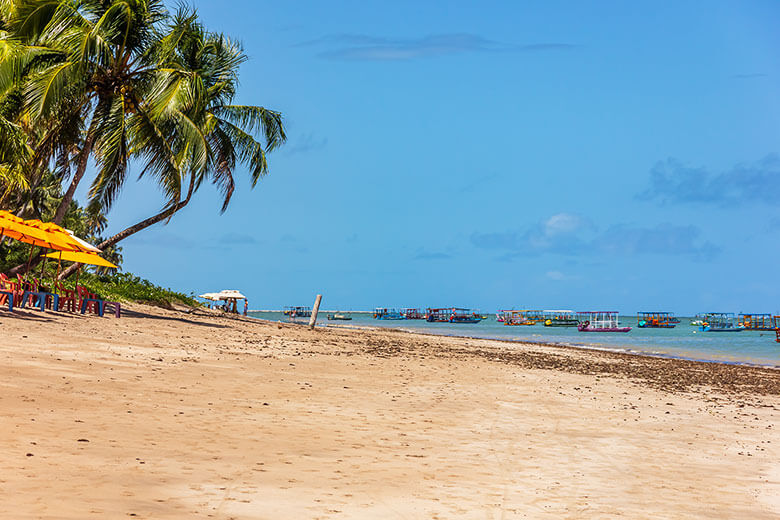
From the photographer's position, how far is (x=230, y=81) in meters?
31.4

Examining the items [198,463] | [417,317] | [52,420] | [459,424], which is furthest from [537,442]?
[417,317]

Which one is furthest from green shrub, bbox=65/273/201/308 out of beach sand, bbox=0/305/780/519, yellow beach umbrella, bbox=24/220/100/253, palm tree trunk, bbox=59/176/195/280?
beach sand, bbox=0/305/780/519

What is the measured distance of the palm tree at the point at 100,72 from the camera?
913 inches

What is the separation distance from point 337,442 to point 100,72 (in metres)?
22.2

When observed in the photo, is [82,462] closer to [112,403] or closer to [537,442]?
[112,403]

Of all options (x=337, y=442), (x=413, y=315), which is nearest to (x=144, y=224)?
(x=337, y=442)

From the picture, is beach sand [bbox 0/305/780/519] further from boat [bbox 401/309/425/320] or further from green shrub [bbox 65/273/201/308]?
boat [bbox 401/309/425/320]

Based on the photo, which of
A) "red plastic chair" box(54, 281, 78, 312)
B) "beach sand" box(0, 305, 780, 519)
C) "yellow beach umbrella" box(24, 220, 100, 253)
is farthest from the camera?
"red plastic chair" box(54, 281, 78, 312)

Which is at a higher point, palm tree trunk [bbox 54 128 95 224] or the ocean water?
palm tree trunk [bbox 54 128 95 224]

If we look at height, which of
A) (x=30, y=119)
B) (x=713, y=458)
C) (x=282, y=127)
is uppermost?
(x=282, y=127)

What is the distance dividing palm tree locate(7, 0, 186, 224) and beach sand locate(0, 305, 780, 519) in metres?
11.9

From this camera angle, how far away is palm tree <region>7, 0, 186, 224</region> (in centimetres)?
2319

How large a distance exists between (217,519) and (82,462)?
1.64 metres

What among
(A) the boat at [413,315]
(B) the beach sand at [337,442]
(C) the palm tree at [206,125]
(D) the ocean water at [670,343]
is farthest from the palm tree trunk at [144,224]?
(A) the boat at [413,315]
